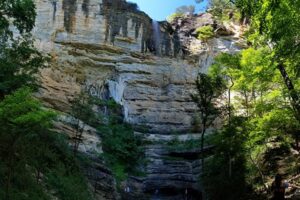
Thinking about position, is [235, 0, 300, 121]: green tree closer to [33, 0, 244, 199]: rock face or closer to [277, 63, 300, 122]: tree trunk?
[277, 63, 300, 122]: tree trunk

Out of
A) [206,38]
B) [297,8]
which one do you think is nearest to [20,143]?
[297,8]

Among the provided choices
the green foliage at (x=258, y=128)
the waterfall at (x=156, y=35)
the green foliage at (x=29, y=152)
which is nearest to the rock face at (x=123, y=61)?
the waterfall at (x=156, y=35)

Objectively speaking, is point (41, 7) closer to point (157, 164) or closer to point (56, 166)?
point (157, 164)

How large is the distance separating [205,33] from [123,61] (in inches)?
341

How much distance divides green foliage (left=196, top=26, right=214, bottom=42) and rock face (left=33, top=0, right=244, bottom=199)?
5.11 ft

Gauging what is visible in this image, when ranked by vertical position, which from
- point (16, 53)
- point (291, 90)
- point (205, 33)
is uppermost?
point (205, 33)

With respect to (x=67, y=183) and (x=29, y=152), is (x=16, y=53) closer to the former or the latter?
(x=29, y=152)

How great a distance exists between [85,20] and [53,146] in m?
18.4

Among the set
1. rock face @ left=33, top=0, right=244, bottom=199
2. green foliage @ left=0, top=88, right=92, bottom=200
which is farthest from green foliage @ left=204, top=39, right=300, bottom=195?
rock face @ left=33, top=0, right=244, bottom=199

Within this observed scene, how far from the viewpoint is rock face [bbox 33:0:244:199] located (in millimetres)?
33219

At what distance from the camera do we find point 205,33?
3972cm

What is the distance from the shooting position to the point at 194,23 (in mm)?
42125

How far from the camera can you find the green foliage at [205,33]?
3953 cm

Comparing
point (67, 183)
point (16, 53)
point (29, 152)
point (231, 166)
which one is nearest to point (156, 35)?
point (231, 166)
